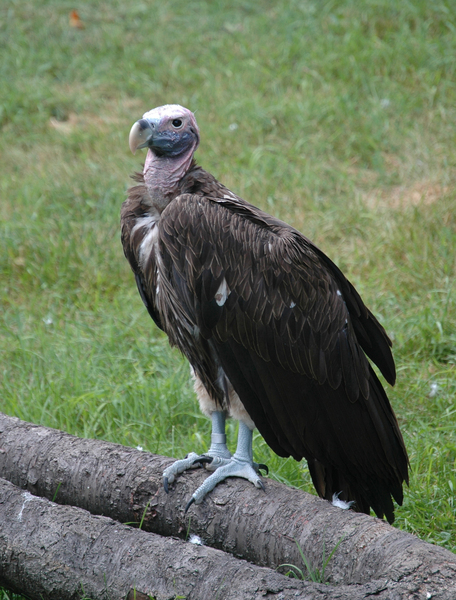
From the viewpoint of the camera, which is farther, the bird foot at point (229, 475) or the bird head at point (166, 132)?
the bird head at point (166, 132)

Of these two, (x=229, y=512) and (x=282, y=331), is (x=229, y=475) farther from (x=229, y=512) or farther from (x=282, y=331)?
(x=282, y=331)

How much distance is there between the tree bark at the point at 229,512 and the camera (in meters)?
2.19

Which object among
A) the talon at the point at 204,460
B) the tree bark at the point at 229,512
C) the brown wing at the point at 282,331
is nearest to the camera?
the tree bark at the point at 229,512

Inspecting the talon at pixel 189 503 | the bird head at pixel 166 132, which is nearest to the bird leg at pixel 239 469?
the talon at pixel 189 503

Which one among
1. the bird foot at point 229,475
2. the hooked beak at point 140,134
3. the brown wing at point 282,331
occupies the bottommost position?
the bird foot at point 229,475

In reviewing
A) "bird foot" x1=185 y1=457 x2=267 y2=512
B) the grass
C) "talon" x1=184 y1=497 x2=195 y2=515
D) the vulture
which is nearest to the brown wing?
the vulture

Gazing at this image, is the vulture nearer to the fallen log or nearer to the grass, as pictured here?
the fallen log

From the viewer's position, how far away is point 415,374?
4230mm

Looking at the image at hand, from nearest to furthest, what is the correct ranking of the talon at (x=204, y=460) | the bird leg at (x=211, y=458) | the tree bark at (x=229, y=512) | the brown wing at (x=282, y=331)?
1. the tree bark at (x=229, y=512)
2. the brown wing at (x=282, y=331)
3. the bird leg at (x=211, y=458)
4. the talon at (x=204, y=460)

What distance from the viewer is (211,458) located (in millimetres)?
3037

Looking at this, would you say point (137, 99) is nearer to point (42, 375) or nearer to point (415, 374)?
point (42, 375)

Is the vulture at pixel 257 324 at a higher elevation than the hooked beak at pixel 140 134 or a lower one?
lower

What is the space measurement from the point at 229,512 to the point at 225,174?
165 inches

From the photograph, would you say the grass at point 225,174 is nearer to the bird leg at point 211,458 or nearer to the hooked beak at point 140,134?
the bird leg at point 211,458
